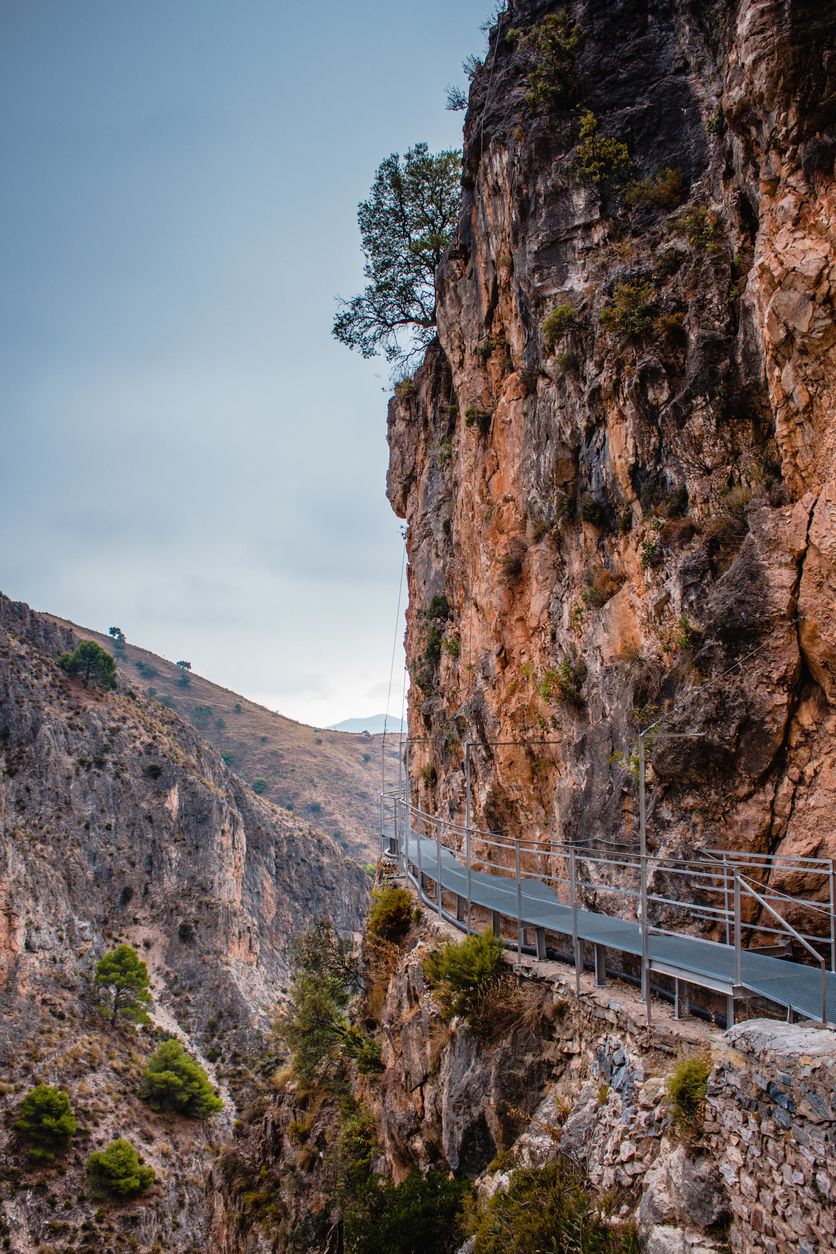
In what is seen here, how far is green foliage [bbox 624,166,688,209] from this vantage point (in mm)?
12750

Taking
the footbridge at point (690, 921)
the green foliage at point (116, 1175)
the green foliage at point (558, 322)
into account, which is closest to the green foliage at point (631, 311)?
the green foliage at point (558, 322)

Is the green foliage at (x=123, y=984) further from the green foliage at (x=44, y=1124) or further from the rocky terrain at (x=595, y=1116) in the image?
the rocky terrain at (x=595, y=1116)

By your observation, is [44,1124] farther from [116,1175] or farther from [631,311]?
[631,311]

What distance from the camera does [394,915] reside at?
577 inches

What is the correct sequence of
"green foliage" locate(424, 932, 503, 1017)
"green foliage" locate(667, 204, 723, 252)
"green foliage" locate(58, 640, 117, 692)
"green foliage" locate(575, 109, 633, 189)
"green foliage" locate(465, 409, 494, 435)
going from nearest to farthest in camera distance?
"green foliage" locate(424, 932, 503, 1017) → "green foliage" locate(667, 204, 723, 252) → "green foliage" locate(575, 109, 633, 189) → "green foliage" locate(465, 409, 494, 435) → "green foliage" locate(58, 640, 117, 692)

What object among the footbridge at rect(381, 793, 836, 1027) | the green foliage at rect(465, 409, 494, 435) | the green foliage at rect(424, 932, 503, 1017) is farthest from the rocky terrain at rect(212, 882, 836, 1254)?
the green foliage at rect(465, 409, 494, 435)

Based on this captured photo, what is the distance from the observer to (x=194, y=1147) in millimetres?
42719

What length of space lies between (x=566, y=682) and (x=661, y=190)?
331 inches

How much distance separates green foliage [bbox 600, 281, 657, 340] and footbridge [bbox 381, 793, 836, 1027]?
774 centimetres

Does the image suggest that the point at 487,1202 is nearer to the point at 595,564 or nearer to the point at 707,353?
the point at 595,564

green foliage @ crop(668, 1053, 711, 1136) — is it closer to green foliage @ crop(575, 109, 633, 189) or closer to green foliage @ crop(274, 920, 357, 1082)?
green foliage @ crop(274, 920, 357, 1082)

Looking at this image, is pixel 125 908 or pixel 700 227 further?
pixel 125 908

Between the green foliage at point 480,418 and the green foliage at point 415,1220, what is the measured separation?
14333 mm

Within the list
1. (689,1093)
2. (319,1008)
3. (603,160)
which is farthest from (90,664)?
(689,1093)
